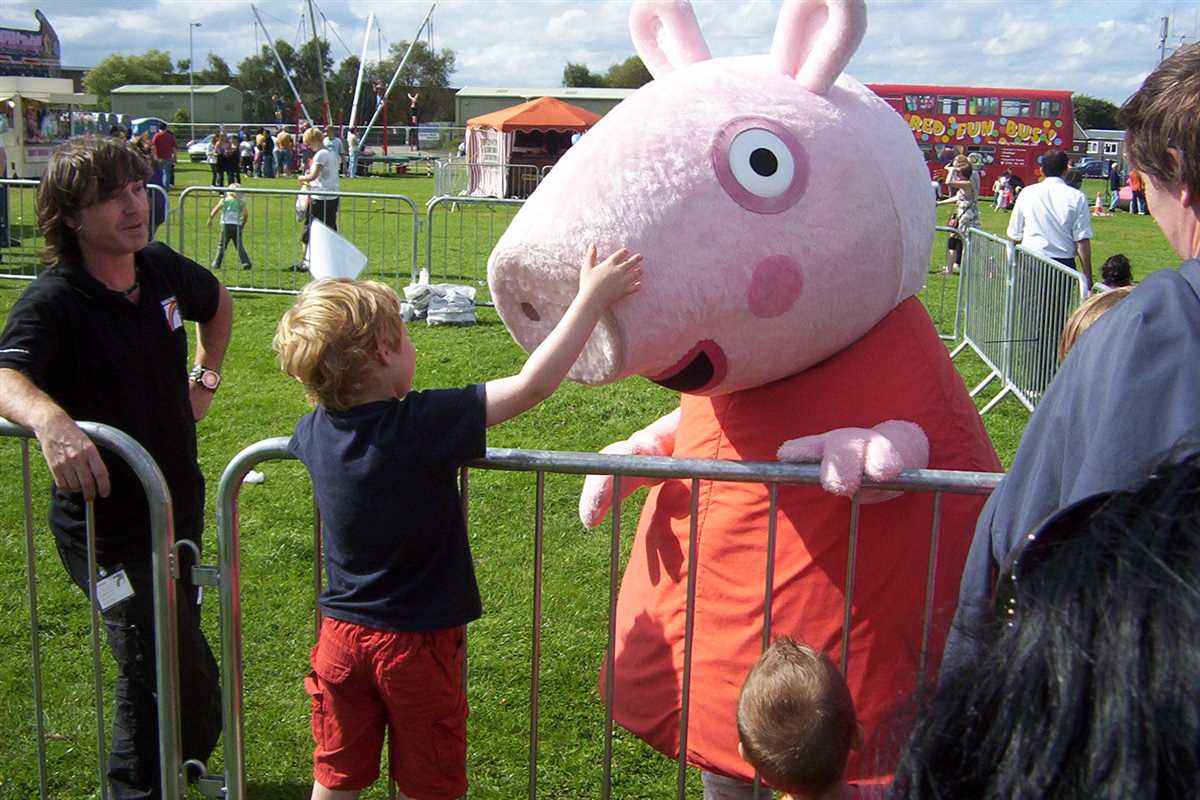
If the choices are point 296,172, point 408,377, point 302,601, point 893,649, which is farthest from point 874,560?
point 296,172

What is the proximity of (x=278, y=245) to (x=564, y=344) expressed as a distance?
579 inches

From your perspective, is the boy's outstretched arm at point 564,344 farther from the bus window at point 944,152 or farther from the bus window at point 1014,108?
the bus window at point 1014,108

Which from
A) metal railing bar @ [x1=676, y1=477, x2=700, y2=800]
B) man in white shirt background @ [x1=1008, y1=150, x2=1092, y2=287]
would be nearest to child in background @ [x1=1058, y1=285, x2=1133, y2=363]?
metal railing bar @ [x1=676, y1=477, x2=700, y2=800]

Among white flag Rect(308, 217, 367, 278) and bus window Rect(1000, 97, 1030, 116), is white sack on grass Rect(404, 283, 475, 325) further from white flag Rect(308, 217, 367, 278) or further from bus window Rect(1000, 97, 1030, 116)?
bus window Rect(1000, 97, 1030, 116)

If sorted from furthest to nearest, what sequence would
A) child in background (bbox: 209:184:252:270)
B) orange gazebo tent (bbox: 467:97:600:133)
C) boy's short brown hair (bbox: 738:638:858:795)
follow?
orange gazebo tent (bbox: 467:97:600:133)
child in background (bbox: 209:184:252:270)
boy's short brown hair (bbox: 738:638:858:795)

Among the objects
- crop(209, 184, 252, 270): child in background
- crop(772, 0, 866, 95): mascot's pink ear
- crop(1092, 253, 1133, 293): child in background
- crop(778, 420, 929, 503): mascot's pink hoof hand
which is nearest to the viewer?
crop(778, 420, 929, 503): mascot's pink hoof hand

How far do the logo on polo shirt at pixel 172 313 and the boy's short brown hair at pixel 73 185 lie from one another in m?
0.26

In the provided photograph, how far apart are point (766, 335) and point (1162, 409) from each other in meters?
1.17

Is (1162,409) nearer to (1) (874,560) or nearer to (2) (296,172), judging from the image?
(1) (874,560)

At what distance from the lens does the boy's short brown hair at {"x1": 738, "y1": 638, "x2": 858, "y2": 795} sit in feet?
6.77

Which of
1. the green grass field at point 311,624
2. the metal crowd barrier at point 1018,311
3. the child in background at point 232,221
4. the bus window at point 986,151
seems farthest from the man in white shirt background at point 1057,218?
the bus window at point 986,151

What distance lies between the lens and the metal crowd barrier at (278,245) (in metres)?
12.3

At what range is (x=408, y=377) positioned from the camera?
268 cm

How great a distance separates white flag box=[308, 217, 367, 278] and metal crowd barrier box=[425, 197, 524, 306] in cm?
756
